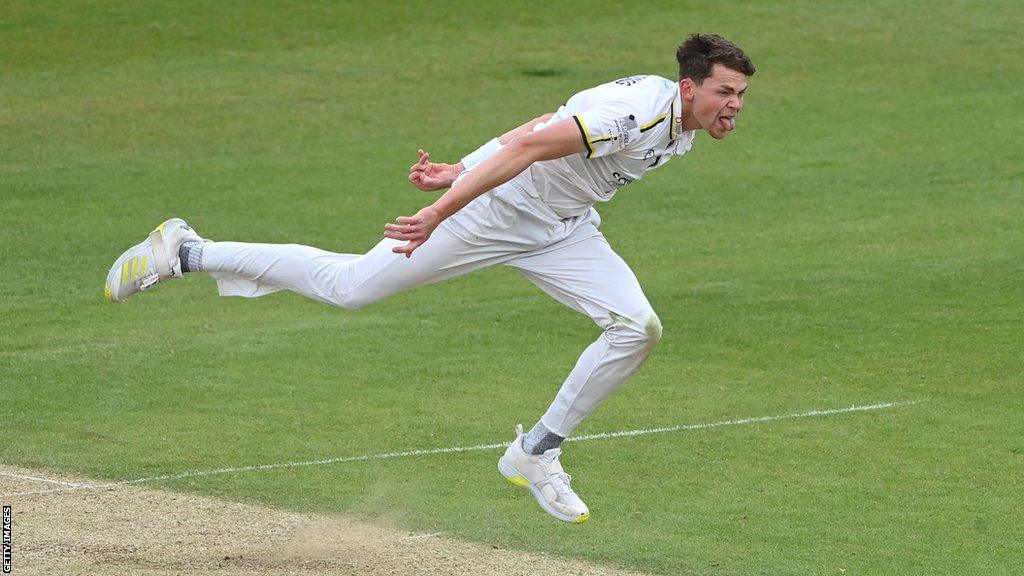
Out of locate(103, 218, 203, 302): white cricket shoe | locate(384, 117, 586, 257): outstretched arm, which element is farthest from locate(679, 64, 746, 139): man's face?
locate(103, 218, 203, 302): white cricket shoe

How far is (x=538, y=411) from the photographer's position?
1198cm

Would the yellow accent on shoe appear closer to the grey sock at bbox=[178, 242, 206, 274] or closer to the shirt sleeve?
the shirt sleeve

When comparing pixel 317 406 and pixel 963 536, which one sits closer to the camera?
pixel 963 536

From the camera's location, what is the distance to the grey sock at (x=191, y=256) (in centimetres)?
950

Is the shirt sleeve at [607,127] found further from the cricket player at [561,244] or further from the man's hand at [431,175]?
the man's hand at [431,175]

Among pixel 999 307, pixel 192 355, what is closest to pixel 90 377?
pixel 192 355

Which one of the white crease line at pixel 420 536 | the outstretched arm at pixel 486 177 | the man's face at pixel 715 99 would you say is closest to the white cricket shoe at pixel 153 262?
the outstretched arm at pixel 486 177

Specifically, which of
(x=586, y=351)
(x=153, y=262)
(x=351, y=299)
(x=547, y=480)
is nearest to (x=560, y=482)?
(x=547, y=480)

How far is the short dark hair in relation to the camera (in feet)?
28.2

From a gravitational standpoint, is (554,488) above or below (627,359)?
below

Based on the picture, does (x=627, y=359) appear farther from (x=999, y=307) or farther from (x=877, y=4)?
(x=877, y=4)

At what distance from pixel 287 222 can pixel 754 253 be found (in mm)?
5048

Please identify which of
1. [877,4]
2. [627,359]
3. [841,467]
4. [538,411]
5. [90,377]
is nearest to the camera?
[627,359]

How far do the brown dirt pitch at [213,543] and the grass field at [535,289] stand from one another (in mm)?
285
